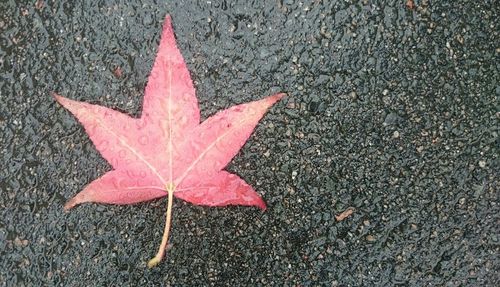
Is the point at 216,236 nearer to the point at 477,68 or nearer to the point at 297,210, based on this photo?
the point at 297,210

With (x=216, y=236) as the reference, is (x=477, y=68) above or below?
above

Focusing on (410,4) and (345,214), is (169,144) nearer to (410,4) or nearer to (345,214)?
(345,214)

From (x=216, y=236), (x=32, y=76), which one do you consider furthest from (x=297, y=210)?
(x=32, y=76)

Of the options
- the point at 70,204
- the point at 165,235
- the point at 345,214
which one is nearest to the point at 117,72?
the point at 70,204

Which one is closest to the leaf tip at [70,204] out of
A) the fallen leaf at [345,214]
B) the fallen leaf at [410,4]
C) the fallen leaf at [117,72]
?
the fallen leaf at [117,72]

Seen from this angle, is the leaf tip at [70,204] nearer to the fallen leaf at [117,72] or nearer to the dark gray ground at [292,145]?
the dark gray ground at [292,145]
